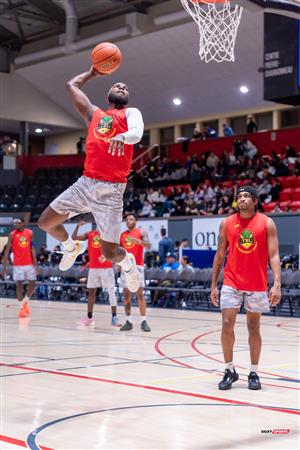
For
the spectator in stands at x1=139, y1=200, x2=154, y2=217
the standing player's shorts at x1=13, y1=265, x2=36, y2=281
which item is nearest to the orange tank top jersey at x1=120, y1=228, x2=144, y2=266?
the standing player's shorts at x1=13, y1=265, x2=36, y2=281

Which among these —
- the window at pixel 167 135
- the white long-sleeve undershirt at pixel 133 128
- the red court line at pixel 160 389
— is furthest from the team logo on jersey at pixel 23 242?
the window at pixel 167 135

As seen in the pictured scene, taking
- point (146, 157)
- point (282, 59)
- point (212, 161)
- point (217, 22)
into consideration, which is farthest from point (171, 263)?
point (146, 157)

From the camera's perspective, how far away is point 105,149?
22.2 feet

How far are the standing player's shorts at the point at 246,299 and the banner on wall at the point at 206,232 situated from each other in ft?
42.0

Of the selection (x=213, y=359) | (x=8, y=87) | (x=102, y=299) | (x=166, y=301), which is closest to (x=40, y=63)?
(x=8, y=87)

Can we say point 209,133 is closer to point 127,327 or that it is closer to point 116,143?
point 127,327

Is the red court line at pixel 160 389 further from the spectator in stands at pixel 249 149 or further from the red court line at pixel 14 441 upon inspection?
the spectator in stands at pixel 249 149

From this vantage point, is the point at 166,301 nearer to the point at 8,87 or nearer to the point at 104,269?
the point at 104,269

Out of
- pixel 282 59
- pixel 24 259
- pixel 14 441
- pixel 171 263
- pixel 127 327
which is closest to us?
pixel 14 441

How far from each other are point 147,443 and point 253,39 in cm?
2149

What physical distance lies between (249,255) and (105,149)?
193 centimetres

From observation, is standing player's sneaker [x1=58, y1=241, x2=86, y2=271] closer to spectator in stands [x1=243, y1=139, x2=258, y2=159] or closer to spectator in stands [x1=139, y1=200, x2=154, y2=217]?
spectator in stands [x1=139, y1=200, x2=154, y2=217]

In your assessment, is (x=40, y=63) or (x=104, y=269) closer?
(x=104, y=269)

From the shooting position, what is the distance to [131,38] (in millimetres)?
28453
